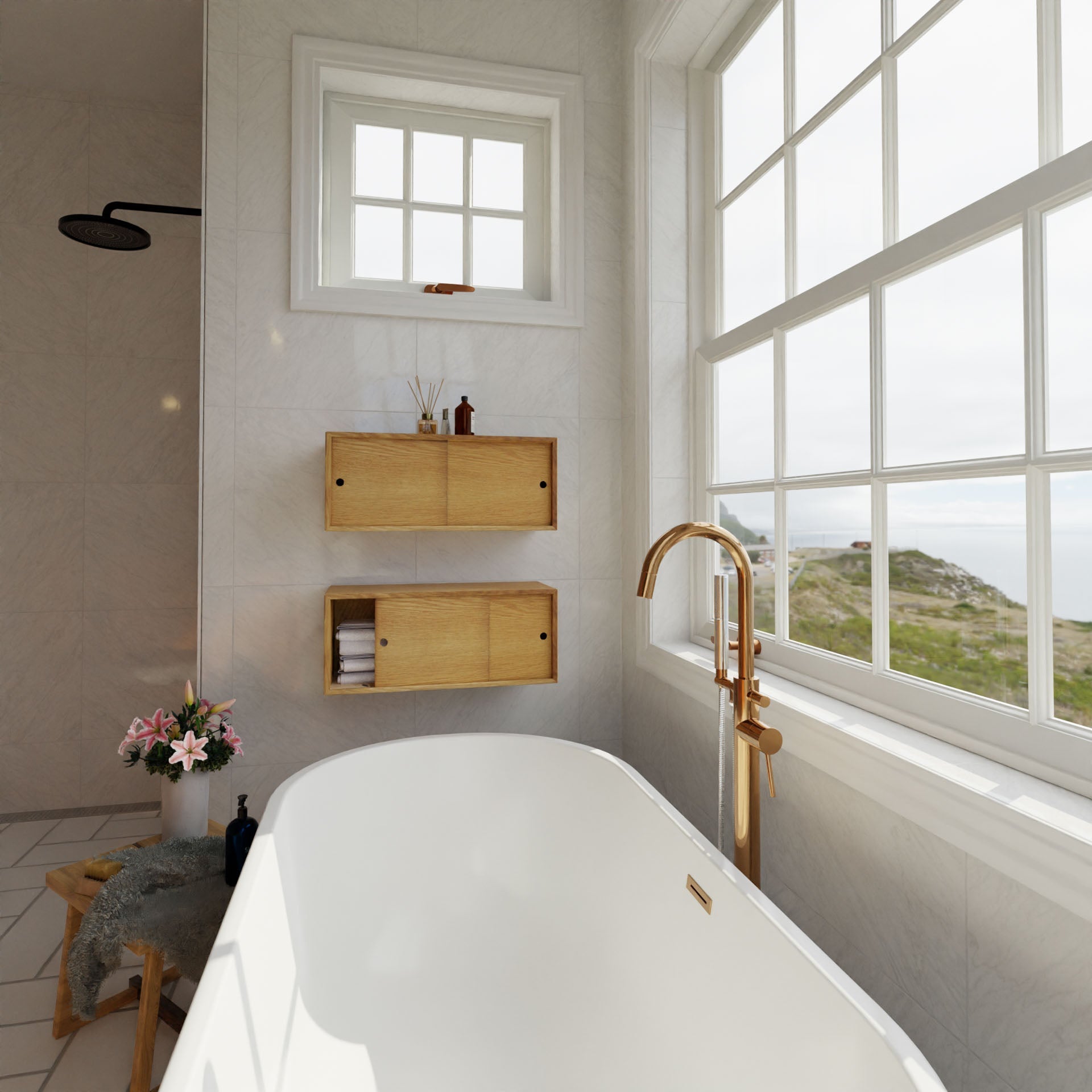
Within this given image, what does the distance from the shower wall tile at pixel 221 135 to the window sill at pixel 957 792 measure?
198 centimetres

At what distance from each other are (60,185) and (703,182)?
8.08ft

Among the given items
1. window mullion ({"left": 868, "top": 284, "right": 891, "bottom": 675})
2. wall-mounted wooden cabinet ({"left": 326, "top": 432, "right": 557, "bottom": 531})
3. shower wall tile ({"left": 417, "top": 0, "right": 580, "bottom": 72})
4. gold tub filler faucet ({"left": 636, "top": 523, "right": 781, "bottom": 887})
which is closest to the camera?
gold tub filler faucet ({"left": 636, "top": 523, "right": 781, "bottom": 887})

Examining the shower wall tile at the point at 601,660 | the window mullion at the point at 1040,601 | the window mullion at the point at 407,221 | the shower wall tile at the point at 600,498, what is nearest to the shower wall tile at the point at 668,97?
the window mullion at the point at 407,221

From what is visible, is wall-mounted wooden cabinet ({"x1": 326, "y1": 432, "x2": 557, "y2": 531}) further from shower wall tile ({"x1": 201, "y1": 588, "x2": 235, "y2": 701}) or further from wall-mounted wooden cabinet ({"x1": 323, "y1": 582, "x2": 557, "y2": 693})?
shower wall tile ({"x1": 201, "y1": 588, "x2": 235, "y2": 701})

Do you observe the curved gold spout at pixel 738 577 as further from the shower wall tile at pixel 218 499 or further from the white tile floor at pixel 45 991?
the white tile floor at pixel 45 991

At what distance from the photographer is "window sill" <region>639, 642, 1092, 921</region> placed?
0.83 m

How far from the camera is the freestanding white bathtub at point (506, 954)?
0.88 meters

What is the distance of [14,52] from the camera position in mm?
2568

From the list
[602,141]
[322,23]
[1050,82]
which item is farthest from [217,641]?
[1050,82]

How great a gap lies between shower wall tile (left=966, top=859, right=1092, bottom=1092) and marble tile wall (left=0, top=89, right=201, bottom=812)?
2.66m

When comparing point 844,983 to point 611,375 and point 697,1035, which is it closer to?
point 697,1035

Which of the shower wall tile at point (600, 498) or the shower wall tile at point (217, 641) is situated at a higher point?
the shower wall tile at point (600, 498)

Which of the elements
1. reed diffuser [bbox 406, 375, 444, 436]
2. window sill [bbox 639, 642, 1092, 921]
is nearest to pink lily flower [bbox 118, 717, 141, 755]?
reed diffuser [bbox 406, 375, 444, 436]

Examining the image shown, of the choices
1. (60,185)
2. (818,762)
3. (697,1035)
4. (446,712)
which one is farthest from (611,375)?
(60,185)
